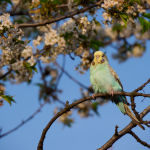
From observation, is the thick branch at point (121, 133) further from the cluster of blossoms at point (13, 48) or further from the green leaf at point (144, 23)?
the cluster of blossoms at point (13, 48)

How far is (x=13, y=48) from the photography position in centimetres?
598

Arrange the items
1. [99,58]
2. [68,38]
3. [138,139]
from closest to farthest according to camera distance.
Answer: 1. [138,139]
2. [99,58]
3. [68,38]

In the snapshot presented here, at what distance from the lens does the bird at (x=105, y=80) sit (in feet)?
18.2

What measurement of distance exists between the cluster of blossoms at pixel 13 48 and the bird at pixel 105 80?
6.56 ft

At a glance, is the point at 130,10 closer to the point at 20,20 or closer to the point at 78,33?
the point at 78,33

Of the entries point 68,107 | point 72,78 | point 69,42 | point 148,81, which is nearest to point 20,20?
point 72,78

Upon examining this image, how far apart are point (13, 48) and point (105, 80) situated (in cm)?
266

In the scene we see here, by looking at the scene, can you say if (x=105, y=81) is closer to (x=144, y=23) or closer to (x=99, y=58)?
(x=99, y=58)

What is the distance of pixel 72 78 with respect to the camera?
32.0 ft

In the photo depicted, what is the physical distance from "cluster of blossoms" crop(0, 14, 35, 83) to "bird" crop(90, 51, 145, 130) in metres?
2.00

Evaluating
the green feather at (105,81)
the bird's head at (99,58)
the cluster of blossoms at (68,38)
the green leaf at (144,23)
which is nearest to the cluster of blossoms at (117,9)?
the green leaf at (144,23)

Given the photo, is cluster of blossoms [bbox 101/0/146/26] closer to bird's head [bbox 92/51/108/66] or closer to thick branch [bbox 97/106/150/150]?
bird's head [bbox 92/51/108/66]

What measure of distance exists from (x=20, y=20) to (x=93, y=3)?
653 centimetres

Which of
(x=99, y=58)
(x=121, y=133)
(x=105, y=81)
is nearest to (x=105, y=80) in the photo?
(x=105, y=81)
